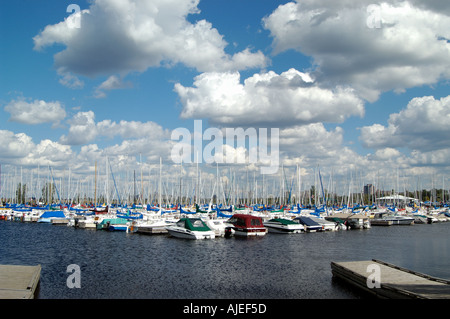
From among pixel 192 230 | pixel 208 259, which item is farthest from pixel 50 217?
pixel 208 259

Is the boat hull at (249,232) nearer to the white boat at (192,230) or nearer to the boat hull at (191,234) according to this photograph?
the white boat at (192,230)

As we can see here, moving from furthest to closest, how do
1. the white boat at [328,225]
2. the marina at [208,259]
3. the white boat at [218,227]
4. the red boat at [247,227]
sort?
the white boat at [328,225] < the red boat at [247,227] < the white boat at [218,227] < the marina at [208,259]

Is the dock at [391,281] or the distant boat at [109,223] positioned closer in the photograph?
the dock at [391,281]

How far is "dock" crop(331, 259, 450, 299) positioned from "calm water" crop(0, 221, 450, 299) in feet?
3.81

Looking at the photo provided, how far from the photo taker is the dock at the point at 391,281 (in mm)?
22391

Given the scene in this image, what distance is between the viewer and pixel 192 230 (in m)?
61.6

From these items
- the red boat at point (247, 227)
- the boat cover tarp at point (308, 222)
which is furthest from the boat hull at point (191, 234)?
the boat cover tarp at point (308, 222)

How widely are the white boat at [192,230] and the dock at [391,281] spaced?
31068 millimetres

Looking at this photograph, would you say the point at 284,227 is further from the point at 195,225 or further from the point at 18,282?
the point at 18,282

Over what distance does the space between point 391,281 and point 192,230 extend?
39.2m
